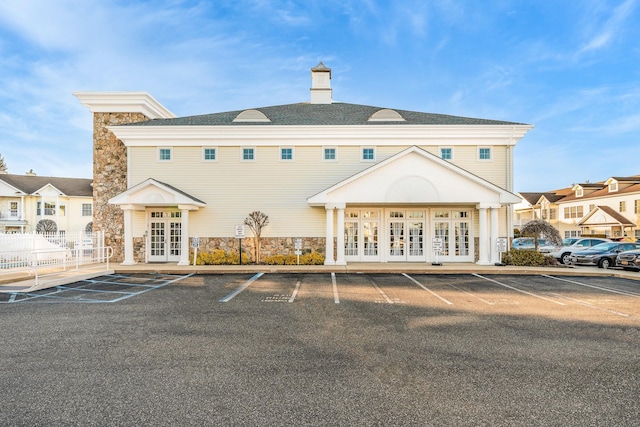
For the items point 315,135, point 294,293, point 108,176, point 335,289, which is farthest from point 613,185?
point 108,176

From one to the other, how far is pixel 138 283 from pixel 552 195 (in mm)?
52379

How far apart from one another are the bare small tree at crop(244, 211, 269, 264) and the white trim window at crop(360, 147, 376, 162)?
5985mm

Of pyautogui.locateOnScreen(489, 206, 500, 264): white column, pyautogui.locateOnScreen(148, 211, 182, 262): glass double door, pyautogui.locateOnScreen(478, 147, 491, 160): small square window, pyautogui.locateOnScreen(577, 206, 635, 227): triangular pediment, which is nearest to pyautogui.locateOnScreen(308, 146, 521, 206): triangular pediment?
pyautogui.locateOnScreen(489, 206, 500, 264): white column

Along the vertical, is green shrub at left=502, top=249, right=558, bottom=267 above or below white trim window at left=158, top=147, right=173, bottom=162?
below

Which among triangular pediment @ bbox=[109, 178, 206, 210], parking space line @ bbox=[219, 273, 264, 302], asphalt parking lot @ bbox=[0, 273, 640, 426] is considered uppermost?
triangular pediment @ bbox=[109, 178, 206, 210]

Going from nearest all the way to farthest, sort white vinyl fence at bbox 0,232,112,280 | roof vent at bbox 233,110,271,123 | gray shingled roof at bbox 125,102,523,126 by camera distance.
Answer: white vinyl fence at bbox 0,232,112,280 → gray shingled roof at bbox 125,102,523,126 → roof vent at bbox 233,110,271,123

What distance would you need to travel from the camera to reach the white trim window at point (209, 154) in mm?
19375

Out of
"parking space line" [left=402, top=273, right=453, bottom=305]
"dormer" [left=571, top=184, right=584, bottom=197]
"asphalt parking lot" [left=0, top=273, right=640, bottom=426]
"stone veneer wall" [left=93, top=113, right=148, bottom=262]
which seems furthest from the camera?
"dormer" [left=571, top=184, right=584, bottom=197]

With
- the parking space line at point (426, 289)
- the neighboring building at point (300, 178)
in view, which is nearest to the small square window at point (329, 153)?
the neighboring building at point (300, 178)

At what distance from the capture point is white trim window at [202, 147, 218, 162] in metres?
19.4

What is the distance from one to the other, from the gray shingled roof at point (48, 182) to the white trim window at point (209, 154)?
Result: 3079 cm

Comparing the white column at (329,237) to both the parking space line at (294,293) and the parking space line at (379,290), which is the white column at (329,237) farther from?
the parking space line at (294,293)

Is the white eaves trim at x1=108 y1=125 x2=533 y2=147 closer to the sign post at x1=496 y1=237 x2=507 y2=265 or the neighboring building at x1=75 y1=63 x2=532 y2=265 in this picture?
the neighboring building at x1=75 y1=63 x2=532 y2=265

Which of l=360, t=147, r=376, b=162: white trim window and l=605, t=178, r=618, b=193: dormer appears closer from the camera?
l=360, t=147, r=376, b=162: white trim window
